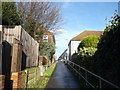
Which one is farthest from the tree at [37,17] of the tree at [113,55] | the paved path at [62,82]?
the tree at [113,55]

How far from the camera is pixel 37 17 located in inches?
676

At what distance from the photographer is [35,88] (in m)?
6.96

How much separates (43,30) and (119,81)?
48.6ft

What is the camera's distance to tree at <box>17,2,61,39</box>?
54.9 feet

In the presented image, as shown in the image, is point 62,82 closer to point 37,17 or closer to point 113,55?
point 113,55

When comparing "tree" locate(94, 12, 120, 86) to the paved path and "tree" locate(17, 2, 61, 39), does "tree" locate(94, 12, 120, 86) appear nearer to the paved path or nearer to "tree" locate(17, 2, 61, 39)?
the paved path

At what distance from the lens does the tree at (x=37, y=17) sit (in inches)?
659

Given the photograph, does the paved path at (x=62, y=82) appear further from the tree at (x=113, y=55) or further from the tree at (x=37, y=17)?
the tree at (x=37, y=17)

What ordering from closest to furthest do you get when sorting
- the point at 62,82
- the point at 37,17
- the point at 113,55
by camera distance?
the point at 113,55
the point at 62,82
the point at 37,17

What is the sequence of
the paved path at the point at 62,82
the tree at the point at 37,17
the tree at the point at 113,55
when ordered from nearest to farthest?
the tree at the point at 113,55 → the paved path at the point at 62,82 → the tree at the point at 37,17

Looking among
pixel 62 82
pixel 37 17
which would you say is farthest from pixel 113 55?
pixel 37 17

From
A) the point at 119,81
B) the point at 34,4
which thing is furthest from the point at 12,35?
the point at 34,4

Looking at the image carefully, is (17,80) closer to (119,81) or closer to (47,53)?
(119,81)

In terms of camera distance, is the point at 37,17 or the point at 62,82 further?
the point at 37,17
